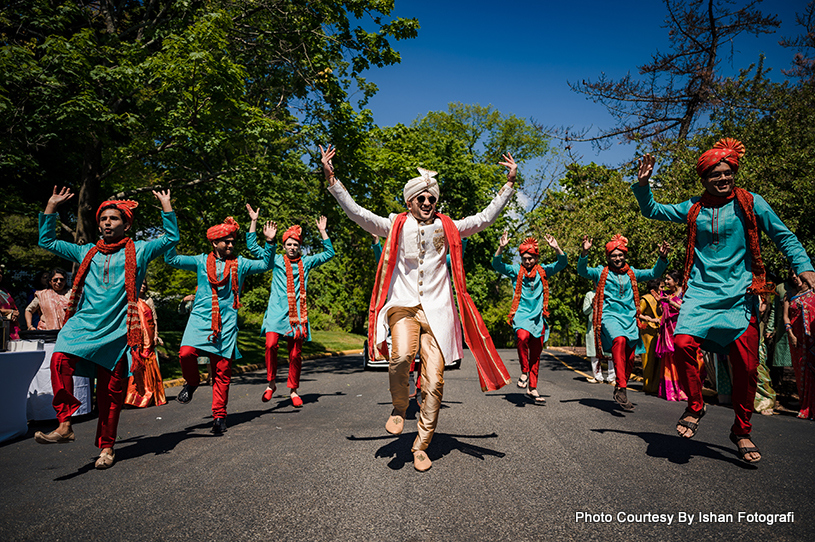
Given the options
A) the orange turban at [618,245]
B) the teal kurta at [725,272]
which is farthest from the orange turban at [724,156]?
the orange turban at [618,245]

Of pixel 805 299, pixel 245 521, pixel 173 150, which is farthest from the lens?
A: pixel 173 150

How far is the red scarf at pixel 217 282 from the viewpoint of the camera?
6117 mm

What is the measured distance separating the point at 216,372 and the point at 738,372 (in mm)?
5582

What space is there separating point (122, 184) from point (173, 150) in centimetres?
499

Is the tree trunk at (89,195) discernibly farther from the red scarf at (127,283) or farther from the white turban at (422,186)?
the white turban at (422,186)

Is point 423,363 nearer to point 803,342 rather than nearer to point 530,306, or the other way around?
point 530,306

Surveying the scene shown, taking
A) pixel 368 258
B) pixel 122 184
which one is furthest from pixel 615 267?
pixel 368 258

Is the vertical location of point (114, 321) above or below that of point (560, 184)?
below

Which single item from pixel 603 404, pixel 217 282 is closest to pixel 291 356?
pixel 217 282

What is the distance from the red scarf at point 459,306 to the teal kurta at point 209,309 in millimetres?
2379

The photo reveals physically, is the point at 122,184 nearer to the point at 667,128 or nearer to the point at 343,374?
the point at 343,374

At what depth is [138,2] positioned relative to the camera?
15172 millimetres

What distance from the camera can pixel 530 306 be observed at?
794 cm

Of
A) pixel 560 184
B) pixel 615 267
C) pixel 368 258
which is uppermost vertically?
pixel 560 184
